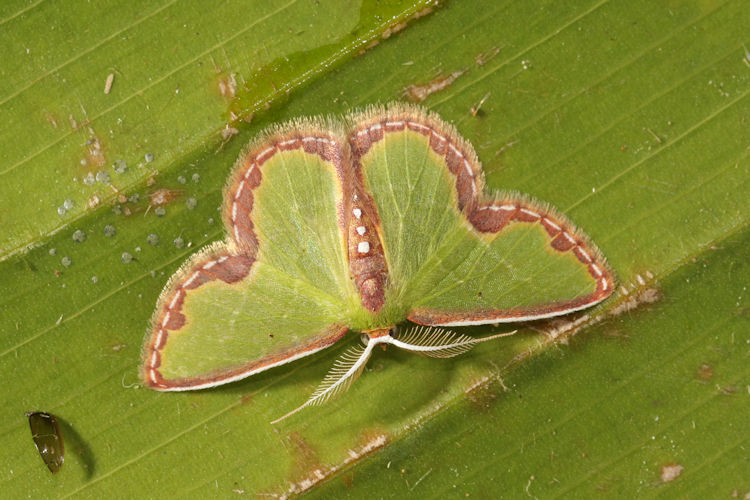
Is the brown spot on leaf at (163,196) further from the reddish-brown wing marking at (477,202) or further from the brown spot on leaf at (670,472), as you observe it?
the brown spot on leaf at (670,472)

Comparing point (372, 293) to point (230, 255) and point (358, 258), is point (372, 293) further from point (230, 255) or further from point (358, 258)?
point (230, 255)

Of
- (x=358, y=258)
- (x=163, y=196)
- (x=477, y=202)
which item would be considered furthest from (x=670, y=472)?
(x=163, y=196)

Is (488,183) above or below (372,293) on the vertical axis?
above

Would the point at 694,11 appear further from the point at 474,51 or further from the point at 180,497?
the point at 180,497

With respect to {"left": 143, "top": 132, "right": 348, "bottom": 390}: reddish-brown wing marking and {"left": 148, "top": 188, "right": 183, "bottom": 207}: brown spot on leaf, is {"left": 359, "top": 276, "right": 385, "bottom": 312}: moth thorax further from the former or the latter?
{"left": 148, "top": 188, "right": 183, "bottom": 207}: brown spot on leaf

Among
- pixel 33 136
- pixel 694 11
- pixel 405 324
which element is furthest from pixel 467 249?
pixel 33 136

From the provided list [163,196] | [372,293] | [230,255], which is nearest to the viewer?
[372,293]

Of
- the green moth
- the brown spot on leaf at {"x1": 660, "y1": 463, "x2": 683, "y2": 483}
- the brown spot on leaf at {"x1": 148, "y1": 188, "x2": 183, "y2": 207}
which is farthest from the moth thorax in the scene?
the brown spot on leaf at {"x1": 660, "y1": 463, "x2": 683, "y2": 483}
